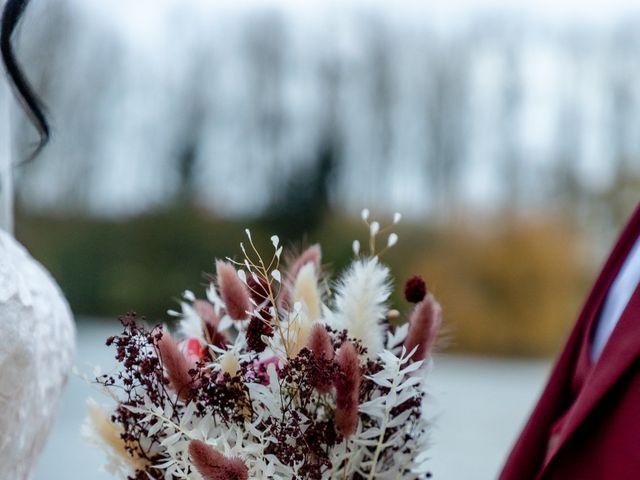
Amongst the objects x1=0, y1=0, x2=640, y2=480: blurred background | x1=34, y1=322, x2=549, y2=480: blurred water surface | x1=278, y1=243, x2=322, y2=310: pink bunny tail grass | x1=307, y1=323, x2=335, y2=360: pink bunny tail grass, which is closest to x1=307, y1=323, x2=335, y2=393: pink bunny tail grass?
x1=307, y1=323, x2=335, y2=360: pink bunny tail grass

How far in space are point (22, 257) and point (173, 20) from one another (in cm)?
1159

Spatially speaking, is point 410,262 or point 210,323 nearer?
point 210,323

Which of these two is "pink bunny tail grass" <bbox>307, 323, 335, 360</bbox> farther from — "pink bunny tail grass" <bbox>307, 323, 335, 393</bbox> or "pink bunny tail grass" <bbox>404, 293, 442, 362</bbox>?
"pink bunny tail grass" <bbox>404, 293, 442, 362</bbox>

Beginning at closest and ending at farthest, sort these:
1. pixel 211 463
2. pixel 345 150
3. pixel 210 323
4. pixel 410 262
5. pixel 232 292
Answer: pixel 211 463, pixel 232 292, pixel 210 323, pixel 410 262, pixel 345 150

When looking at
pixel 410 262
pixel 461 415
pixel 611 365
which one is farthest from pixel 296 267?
pixel 410 262

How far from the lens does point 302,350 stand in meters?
0.96

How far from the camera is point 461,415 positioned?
8.28 meters

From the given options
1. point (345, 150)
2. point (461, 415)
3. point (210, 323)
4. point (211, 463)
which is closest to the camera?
point (211, 463)

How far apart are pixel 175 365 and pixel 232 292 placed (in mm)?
101

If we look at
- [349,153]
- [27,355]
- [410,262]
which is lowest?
[410,262]

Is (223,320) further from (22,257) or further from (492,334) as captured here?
(492,334)

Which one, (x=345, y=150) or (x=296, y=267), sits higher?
(x=296, y=267)

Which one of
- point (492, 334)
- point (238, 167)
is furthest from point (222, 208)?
point (492, 334)

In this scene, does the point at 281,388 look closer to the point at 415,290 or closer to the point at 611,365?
the point at 415,290
